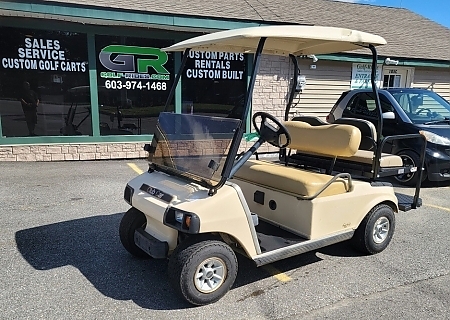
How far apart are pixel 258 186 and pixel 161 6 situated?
18.1ft

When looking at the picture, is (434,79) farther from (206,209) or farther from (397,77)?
(206,209)

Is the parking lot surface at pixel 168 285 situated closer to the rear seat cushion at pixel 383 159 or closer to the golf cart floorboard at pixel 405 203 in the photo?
the golf cart floorboard at pixel 405 203

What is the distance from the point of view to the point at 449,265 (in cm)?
365

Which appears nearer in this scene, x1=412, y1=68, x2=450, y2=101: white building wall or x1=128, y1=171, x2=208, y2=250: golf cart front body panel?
x1=128, y1=171, x2=208, y2=250: golf cart front body panel

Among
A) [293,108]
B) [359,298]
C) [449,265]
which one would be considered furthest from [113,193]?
[293,108]

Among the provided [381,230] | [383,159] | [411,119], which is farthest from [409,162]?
[381,230]

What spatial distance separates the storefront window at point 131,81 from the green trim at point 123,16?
636 mm

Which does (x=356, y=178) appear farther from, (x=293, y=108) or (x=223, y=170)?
(x=293, y=108)

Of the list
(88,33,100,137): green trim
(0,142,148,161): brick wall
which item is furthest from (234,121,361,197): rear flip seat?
(88,33,100,137): green trim

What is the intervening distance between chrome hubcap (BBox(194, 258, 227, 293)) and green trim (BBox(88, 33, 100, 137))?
5692mm

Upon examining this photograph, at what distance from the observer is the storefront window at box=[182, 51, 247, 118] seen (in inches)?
330

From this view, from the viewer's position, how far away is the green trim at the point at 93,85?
24.6ft

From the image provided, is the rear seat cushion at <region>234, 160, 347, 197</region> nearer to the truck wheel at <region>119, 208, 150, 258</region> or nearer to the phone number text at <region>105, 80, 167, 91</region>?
the truck wheel at <region>119, 208, 150, 258</region>

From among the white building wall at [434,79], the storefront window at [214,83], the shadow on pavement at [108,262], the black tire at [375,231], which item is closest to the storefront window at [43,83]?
the storefront window at [214,83]
